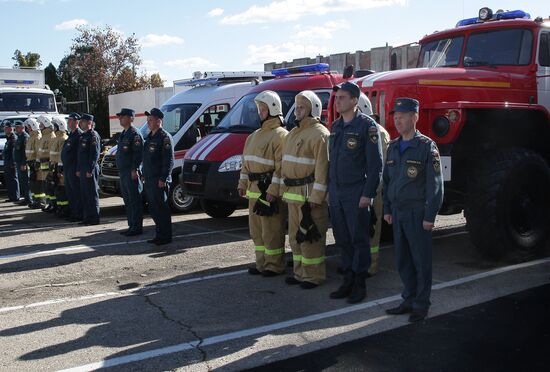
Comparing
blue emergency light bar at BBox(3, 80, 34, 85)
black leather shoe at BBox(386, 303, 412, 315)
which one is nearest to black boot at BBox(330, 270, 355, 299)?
black leather shoe at BBox(386, 303, 412, 315)

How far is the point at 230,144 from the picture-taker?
9945 mm

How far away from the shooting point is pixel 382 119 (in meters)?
7.46

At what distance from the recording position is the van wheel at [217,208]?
37.0 feet

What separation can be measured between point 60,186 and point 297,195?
743cm

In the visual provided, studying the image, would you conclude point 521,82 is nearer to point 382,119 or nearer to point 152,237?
point 382,119

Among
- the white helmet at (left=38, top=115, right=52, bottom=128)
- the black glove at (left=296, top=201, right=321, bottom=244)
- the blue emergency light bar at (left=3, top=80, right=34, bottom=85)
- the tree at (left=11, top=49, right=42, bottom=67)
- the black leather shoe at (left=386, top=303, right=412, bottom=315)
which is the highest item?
the tree at (left=11, top=49, right=42, bottom=67)

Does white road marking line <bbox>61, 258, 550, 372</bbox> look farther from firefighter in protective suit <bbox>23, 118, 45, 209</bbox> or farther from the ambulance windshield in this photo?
firefighter in protective suit <bbox>23, 118, 45, 209</bbox>

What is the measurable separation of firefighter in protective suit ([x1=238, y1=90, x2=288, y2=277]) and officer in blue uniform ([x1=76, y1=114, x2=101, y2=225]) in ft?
15.9

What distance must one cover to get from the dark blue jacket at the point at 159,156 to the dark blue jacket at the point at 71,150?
9.86 ft

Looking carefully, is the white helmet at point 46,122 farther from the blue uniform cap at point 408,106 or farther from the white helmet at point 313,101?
the blue uniform cap at point 408,106

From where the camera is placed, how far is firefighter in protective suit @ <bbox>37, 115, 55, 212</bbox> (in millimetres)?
12828

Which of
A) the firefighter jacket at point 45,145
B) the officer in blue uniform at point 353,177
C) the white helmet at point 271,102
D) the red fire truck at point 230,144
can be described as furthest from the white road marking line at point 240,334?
the firefighter jacket at point 45,145

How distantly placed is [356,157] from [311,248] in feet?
3.61

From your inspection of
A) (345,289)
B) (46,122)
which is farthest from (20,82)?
(345,289)
